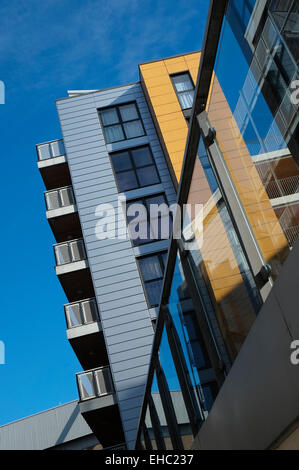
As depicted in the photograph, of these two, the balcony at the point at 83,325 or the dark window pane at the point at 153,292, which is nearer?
the balcony at the point at 83,325

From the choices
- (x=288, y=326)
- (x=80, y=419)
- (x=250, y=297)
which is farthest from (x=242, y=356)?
(x=80, y=419)

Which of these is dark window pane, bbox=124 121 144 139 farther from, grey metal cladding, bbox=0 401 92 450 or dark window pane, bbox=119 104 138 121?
grey metal cladding, bbox=0 401 92 450

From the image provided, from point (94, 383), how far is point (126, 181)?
306 inches

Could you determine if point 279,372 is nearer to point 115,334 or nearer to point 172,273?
point 172,273

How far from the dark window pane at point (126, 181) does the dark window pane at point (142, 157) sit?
49 centimetres

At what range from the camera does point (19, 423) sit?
28203 millimetres

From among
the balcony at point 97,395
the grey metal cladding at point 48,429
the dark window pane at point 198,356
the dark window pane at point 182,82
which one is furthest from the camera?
the grey metal cladding at point 48,429

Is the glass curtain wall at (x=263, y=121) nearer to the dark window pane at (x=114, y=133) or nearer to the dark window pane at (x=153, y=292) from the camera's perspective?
the dark window pane at (x=153, y=292)

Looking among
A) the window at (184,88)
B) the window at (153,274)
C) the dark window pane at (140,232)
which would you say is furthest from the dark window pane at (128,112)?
the window at (153,274)

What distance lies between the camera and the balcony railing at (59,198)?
2008 centimetres

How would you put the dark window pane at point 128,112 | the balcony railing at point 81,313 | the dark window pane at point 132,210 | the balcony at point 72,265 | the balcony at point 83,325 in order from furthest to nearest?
the dark window pane at point 128,112, the dark window pane at point 132,210, the balcony at point 72,265, the balcony railing at point 81,313, the balcony at point 83,325

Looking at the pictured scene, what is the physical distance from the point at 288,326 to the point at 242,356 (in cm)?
70

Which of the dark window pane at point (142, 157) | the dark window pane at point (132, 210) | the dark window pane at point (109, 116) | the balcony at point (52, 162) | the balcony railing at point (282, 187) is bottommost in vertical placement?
the balcony railing at point (282, 187)

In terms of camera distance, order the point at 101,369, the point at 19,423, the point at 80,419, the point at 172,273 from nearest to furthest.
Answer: the point at 172,273
the point at 101,369
the point at 80,419
the point at 19,423
